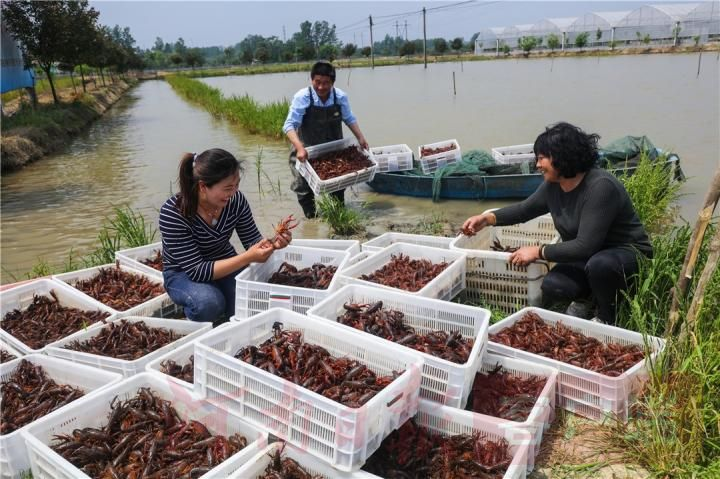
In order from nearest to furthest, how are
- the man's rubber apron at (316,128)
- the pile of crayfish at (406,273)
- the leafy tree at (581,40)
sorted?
the pile of crayfish at (406,273) < the man's rubber apron at (316,128) < the leafy tree at (581,40)

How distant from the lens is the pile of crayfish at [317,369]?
2635 mm

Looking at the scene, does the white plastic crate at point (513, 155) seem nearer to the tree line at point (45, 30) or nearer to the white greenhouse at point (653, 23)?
the tree line at point (45, 30)

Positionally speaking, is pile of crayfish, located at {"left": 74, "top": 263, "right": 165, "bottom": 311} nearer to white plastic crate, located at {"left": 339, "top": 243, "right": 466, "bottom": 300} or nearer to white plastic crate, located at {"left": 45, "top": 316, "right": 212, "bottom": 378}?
white plastic crate, located at {"left": 45, "top": 316, "right": 212, "bottom": 378}

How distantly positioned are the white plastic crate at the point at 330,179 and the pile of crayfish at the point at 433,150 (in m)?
2.29

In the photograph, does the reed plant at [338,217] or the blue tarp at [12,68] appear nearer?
the reed plant at [338,217]

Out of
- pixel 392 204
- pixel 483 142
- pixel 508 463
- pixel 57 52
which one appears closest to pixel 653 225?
pixel 392 204

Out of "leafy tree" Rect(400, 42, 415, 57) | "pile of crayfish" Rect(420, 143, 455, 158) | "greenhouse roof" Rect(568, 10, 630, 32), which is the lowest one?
"pile of crayfish" Rect(420, 143, 455, 158)

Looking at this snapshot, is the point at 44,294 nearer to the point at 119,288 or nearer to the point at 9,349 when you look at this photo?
the point at 119,288

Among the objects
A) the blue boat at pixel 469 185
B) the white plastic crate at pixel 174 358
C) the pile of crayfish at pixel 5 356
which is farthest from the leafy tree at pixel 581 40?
the pile of crayfish at pixel 5 356

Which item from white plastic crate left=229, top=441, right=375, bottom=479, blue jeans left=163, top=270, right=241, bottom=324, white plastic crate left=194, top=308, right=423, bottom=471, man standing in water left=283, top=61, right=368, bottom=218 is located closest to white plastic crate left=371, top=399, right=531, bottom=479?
white plastic crate left=194, top=308, right=423, bottom=471

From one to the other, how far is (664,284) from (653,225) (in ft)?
11.1

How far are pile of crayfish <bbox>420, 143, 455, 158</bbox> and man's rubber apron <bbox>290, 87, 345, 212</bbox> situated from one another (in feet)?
8.11

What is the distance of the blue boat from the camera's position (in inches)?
338

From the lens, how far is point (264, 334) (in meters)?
3.27
